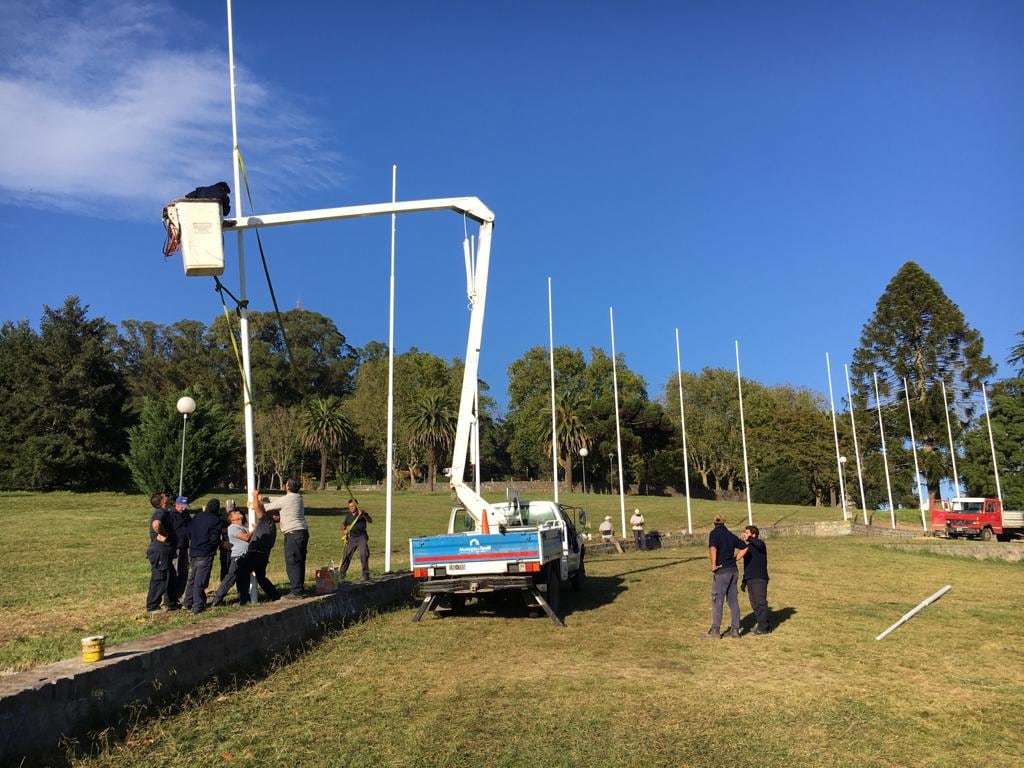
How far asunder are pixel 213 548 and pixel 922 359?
69.3 m

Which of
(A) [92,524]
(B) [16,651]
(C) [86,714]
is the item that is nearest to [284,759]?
(C) [86,714]

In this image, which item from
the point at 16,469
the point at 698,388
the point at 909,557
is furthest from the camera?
the point at 698,388

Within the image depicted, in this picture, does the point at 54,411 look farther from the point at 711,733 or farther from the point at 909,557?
the point at 711,733

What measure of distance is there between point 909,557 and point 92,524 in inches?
1237

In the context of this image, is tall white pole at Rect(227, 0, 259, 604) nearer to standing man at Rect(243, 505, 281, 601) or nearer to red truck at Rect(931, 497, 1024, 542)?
standing man at Rect(243, 505, 281, 601)

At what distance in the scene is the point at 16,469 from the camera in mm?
52812

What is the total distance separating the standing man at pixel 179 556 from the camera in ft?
38.1

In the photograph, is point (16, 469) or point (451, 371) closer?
point (16, 469)

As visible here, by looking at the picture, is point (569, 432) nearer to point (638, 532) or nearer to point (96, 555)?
point (638, 532)

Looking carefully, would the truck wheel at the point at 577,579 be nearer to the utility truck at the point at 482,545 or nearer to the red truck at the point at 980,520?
the utility truck at the point at 482,545

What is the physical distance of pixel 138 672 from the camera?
720cm

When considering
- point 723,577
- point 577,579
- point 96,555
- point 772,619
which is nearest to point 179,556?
point 577,579

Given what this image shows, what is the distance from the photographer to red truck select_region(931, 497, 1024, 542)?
3753cm

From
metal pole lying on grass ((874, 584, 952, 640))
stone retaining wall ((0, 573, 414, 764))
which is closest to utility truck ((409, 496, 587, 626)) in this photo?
stone retaining wall ((0, 573, 414, 764))
